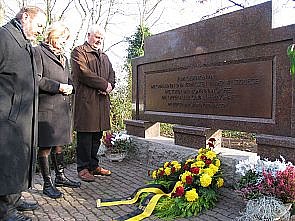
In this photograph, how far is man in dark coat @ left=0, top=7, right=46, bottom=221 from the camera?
2.74m

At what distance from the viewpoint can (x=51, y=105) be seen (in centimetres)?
389

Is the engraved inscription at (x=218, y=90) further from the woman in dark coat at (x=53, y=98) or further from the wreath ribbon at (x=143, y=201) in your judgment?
the woman in dark coat at (x=53, y=98)

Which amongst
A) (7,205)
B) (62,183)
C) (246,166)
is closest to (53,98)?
(62,183)

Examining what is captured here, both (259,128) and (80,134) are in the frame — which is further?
(80,134)

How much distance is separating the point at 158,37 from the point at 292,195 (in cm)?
374

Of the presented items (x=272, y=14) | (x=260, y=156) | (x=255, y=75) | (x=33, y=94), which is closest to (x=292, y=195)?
(x=260, y=156)

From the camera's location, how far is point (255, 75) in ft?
13.6

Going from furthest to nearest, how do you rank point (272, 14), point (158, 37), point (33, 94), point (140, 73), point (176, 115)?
point (140, 73) < point (158, 37) < point (176, 115) < point (272, 14) < point (33, 94)

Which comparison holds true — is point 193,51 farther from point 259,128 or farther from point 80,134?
point 80,134

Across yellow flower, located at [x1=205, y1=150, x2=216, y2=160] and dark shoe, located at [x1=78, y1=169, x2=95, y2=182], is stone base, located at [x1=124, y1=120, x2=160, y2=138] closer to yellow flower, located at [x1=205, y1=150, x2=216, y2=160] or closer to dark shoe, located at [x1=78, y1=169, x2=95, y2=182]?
dark shoe, located at [x1=78, y1=169, x2=95, y2=182]

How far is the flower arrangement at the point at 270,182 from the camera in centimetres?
297

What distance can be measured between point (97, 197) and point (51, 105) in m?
1.20

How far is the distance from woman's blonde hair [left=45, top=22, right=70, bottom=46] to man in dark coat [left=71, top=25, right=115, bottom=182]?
735mm

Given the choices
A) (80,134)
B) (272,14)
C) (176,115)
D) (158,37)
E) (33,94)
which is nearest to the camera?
(33,94)
